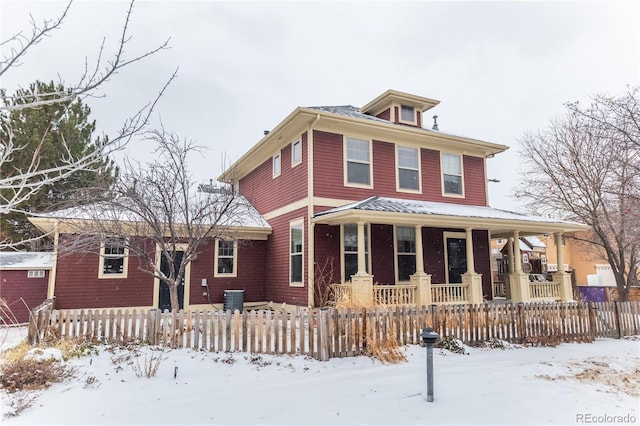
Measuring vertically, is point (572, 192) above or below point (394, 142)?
below

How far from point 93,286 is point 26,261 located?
215 centimetres

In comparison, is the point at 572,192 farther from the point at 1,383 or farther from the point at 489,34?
the point at 1,383

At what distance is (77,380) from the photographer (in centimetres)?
588

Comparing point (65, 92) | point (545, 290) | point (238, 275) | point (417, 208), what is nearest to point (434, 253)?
point (417, 208)

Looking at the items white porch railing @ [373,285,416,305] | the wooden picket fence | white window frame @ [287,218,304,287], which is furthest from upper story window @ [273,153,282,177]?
the wooden picket fence

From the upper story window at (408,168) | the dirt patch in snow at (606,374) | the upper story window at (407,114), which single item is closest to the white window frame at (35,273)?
the upper story window at (408,168)

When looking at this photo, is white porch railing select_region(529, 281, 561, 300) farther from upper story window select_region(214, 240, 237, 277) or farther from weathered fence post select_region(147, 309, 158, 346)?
weathered fence post select_region(147, 309, 158, 346)

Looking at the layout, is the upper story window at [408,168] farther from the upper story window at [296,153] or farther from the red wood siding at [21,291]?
the red wood siding at [21,291]

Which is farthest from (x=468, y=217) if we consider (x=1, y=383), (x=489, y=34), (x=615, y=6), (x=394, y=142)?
(x=1, y=383)

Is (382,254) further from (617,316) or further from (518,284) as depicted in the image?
(617,316)

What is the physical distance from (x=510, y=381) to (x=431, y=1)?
7.62 metres

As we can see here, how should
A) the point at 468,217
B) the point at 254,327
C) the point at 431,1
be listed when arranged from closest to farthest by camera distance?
the point at 254,327, the point at 431,1, the point at 468,217

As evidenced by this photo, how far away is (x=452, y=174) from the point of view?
14.9 m

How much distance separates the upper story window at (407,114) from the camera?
48.7 ft
